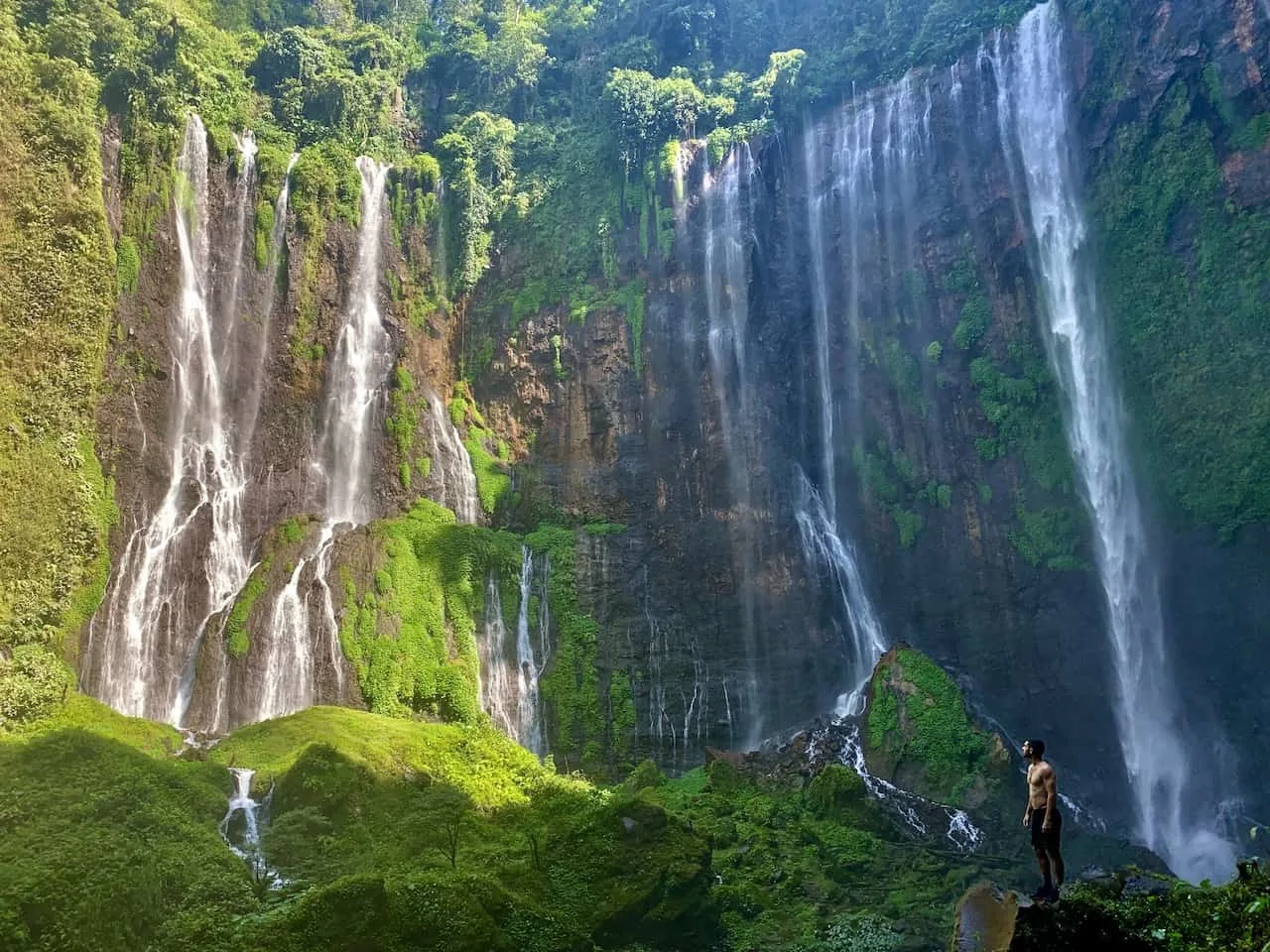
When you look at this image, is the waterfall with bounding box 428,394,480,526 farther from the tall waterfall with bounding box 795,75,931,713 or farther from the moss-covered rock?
the moss-covered rock

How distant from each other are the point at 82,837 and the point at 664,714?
515 inches

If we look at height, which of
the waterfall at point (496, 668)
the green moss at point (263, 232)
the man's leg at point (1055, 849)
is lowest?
the man's leg at point (1055, 849)

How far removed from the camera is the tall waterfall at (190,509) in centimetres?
1767

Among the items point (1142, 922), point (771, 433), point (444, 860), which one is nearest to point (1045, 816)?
point (1142, 922)

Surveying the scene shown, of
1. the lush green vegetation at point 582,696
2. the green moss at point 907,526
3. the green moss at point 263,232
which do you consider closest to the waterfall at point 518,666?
the lush green vegetation at point 582,696

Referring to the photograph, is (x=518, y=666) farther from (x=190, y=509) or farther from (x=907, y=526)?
(x=907, y=526)

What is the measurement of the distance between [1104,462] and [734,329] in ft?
31.1

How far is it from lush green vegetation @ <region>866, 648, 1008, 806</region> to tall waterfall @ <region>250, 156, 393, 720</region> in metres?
10.7

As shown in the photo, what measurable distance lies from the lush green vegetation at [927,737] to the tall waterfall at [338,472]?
422 inches

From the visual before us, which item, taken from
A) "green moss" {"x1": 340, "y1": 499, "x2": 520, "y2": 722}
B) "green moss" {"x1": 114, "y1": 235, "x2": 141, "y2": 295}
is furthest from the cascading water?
"green moss" {"x1": 114, "y1": 235, "x2": 141, "y2": 295}

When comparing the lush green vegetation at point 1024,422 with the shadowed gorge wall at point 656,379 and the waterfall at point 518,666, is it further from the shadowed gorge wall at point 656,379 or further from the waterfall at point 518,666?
the waterfall at point 518,666

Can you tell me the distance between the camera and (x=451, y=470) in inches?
922

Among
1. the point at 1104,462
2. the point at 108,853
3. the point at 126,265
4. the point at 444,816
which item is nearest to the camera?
the point at 108,853

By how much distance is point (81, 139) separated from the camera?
803 inches
